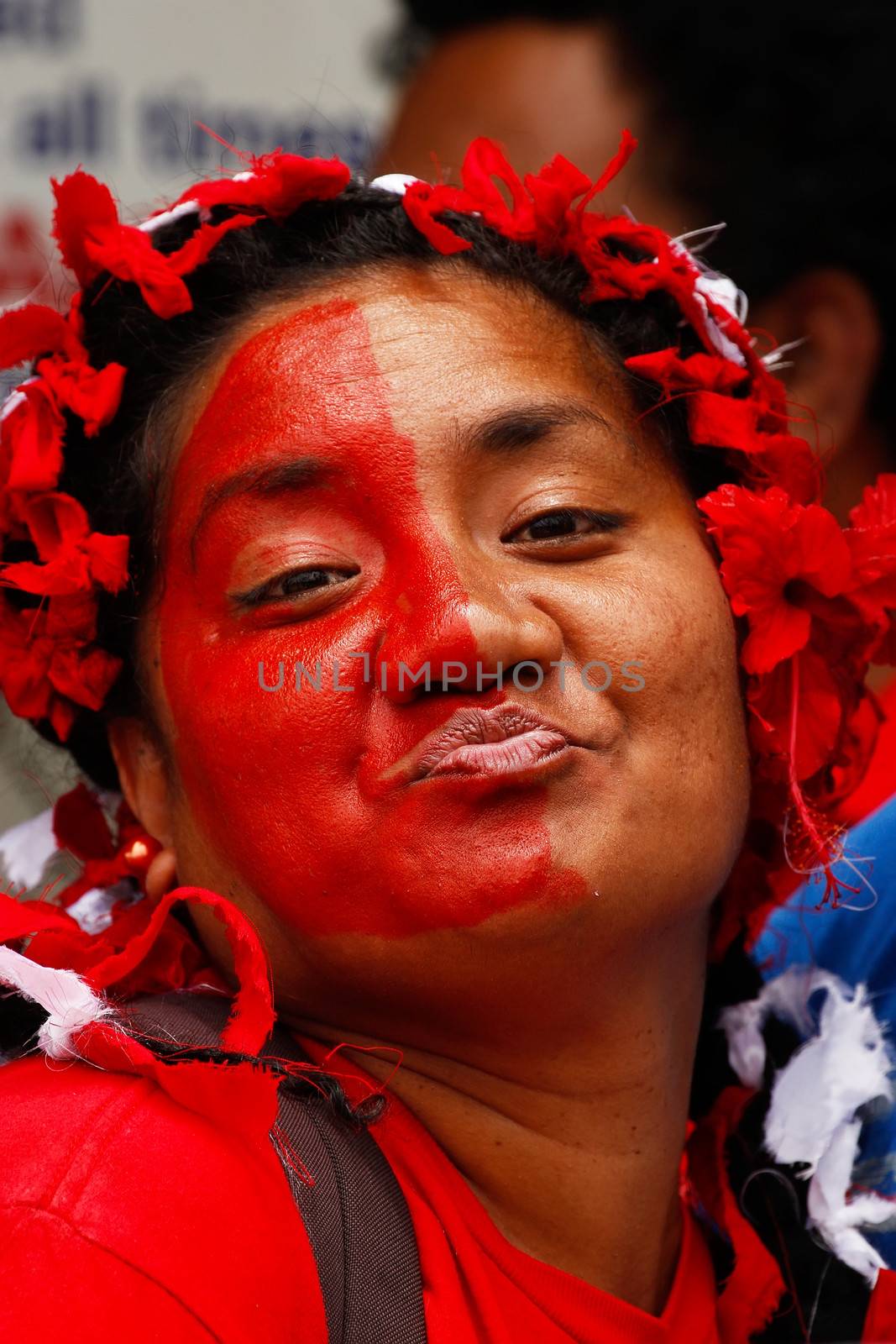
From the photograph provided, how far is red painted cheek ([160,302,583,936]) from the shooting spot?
160 cm

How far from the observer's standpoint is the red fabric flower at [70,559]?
187 centimetres

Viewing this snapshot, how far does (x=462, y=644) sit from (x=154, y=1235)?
0.64 metres

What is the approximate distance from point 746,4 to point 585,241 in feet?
5.56

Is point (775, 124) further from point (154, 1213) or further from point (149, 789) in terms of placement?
point (154, 1213)

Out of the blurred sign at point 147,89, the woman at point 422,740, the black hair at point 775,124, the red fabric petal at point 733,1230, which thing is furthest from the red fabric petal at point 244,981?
the blurred sign at point 147,89

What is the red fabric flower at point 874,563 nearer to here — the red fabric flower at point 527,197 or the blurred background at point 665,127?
the red fabric flower at point 527,197

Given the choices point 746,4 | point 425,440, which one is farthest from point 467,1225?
point 746,4

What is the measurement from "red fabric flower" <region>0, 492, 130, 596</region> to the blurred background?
117 centimetres

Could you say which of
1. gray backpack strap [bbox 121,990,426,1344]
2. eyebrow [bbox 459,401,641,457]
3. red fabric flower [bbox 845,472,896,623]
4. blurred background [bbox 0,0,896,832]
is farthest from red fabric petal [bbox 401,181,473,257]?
blurred background [bbox 0,0,896,832]

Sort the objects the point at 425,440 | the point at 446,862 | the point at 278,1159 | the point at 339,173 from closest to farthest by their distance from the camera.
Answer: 1. the point at 278,1159
2. the point at 446,862
3. the point at 425,440
4. the point at 339,173

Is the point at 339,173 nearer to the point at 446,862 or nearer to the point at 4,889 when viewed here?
the point at 446,862

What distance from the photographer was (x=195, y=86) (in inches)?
145

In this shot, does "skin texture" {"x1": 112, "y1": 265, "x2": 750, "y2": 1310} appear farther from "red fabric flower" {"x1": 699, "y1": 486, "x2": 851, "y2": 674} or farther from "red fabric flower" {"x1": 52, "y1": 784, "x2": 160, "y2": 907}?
"red fabric flower" {"x1": 52, "y1": 784, "x2": 160, "y2": 907}

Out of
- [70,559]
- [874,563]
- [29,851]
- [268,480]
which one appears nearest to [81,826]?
[29,851]
